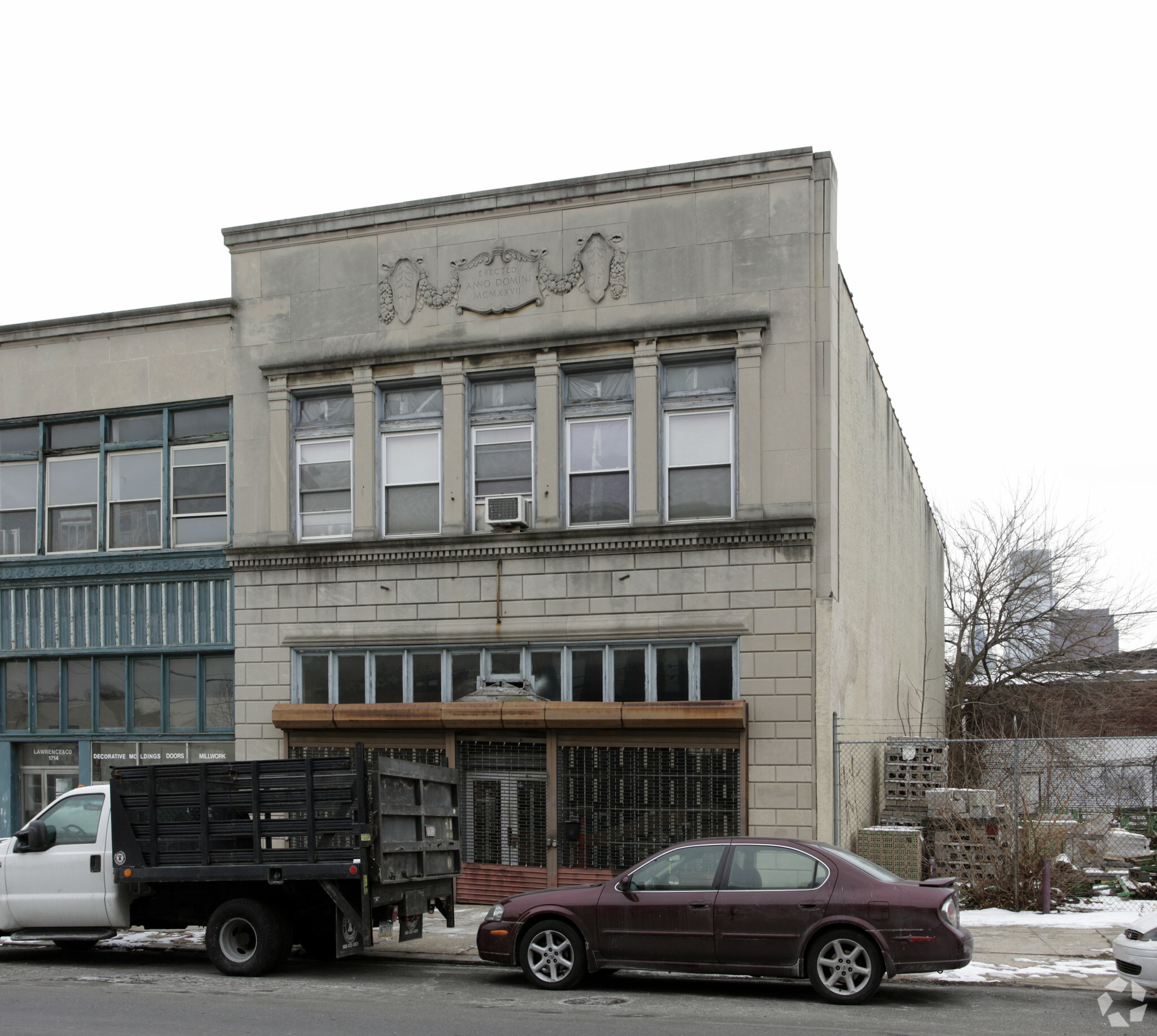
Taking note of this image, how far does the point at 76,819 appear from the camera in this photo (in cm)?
1233

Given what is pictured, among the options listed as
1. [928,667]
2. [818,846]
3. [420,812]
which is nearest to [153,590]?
[420,812]

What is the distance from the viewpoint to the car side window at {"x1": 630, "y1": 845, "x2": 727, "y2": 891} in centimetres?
1059

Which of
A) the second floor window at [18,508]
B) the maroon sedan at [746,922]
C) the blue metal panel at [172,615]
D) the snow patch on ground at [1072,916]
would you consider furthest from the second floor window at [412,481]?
the snow patch on ground at [1072,916]

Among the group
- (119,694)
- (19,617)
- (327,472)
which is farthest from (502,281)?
(19,617)

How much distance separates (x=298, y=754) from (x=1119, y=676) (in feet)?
92.7

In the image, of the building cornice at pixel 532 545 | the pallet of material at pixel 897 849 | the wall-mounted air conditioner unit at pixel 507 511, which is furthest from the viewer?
the wall-mounted air conditioner unit at pixel 507 511

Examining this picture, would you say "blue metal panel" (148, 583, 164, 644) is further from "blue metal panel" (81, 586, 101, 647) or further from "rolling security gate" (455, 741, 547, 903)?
"rolling security gate" (455, 741, 547, 903)

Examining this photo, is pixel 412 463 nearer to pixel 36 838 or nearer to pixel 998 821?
pixel 36 838

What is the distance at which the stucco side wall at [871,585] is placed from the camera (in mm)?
16312

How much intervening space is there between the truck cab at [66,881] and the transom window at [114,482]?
7.19 metres

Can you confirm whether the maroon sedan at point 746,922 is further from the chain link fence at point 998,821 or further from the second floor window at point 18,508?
the second floor window at point 18,508

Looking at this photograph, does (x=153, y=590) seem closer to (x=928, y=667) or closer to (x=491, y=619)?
(x=491, y=619)

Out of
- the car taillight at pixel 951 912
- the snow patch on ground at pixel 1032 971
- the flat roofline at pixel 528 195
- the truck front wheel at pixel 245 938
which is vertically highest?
the flat roofline at pixel 528 195

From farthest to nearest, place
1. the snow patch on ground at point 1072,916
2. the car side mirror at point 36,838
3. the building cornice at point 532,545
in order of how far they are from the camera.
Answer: the building cornice at point 532,545
the snow patch on ground at point 1072,916
the car side mirror at point 36,838
